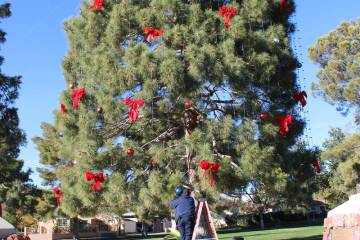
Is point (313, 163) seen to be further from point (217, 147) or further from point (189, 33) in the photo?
point (189, 33)

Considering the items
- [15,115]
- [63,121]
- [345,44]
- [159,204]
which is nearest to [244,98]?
[159,204]

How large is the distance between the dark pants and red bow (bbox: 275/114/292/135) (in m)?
6.55

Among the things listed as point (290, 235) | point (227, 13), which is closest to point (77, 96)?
point (227, 13)

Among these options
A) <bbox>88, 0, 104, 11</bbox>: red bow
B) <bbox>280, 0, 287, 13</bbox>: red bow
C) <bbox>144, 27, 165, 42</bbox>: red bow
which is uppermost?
<bbox>88, 0, 104, 11</bbox>: red bow

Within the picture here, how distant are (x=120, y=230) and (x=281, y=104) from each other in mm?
42216

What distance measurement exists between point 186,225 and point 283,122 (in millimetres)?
6841

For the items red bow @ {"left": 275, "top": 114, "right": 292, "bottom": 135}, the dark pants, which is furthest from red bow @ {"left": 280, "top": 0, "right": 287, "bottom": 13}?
the dark pants

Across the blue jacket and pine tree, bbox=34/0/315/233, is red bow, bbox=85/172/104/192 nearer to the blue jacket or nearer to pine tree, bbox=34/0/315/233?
pine tree, bbox=34/0/315/233

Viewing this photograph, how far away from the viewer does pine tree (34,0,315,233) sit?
1298 cm

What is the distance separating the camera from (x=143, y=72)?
12797 mm

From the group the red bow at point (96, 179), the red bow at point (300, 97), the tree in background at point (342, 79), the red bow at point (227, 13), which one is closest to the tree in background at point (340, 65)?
the tree in background at point (342, 79)

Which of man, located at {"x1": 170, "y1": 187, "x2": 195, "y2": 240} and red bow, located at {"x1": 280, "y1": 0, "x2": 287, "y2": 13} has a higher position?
red bow, located at {"x1": 280, "y1": 0, "x2": 287, "y2": 13}

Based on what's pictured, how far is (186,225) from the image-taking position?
8352 mm

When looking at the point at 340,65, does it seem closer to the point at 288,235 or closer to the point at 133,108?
the point at 288,235
